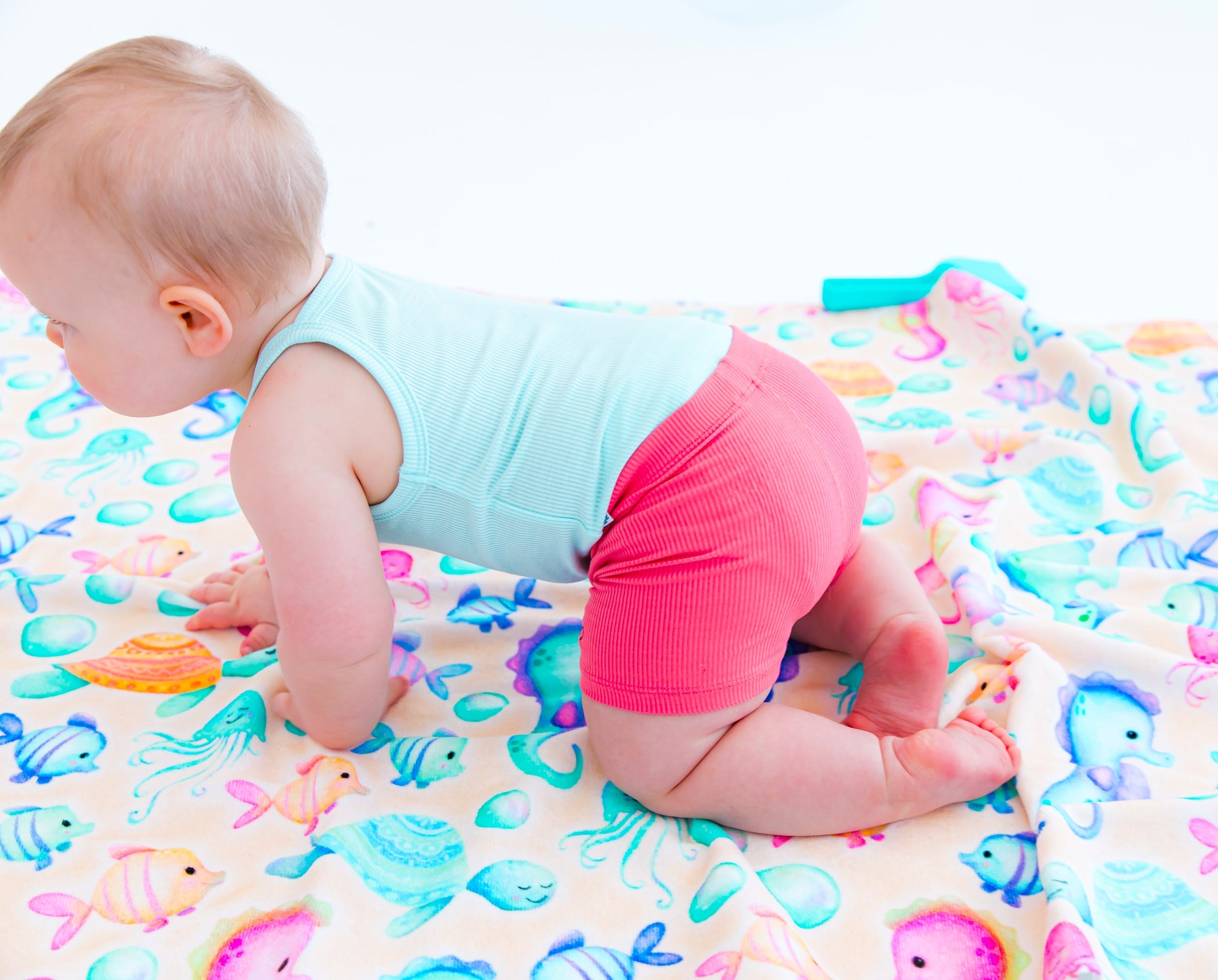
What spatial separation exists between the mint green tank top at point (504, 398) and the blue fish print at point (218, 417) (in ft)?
1.88

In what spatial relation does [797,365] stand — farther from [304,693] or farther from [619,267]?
[619,267]

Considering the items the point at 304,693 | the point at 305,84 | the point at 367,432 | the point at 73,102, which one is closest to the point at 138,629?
the point at 304,693

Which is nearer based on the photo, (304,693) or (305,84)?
(304,693)

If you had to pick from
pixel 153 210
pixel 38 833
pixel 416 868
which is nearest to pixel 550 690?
pixel 416 868

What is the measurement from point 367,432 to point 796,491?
36cm

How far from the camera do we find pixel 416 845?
856 mm

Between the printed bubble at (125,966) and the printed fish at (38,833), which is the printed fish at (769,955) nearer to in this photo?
the printed bubble at (125,966)

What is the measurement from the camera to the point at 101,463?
1.32m

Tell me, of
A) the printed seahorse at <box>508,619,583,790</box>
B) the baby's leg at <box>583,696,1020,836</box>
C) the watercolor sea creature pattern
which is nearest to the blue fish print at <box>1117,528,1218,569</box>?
the watercolor sea creature pattern

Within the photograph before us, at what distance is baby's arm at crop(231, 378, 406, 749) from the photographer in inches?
32.4

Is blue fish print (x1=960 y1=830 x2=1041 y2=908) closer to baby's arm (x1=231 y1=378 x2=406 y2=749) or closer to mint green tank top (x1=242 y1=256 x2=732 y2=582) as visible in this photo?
mint green tank top (x1=242 y1=256 x2=732 y2=582)

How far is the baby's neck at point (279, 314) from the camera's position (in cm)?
85

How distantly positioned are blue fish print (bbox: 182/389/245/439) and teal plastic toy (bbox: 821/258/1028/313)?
91 cm

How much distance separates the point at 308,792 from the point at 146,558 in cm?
44
